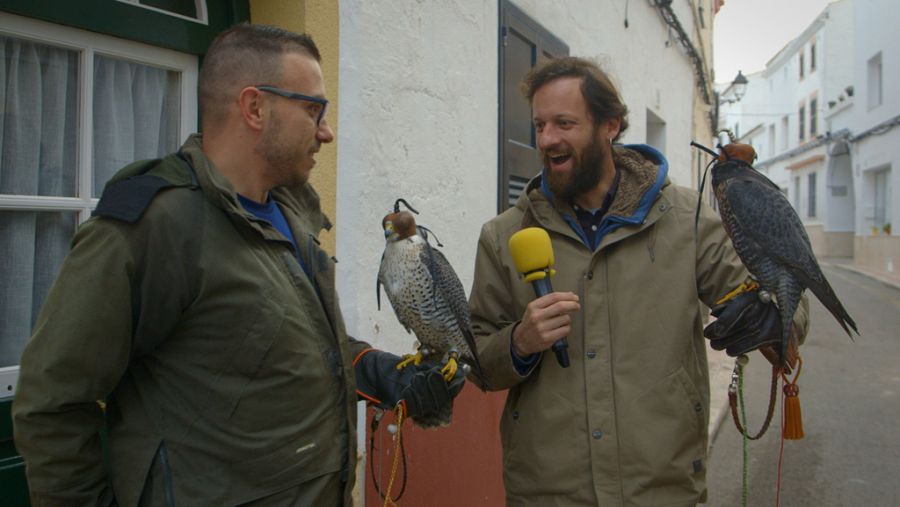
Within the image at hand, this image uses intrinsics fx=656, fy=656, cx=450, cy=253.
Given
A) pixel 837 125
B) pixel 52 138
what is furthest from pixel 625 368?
pixel 837 125

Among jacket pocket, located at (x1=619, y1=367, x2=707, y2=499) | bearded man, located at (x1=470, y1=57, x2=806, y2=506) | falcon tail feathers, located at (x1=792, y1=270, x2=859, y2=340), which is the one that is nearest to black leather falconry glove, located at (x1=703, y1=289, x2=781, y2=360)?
bearded man, located at (x1=470, y1=57, x2=806, y2=506)

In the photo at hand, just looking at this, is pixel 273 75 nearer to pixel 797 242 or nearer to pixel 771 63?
pixel 797 242

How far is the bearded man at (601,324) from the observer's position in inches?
78.6

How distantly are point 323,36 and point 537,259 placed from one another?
1542mm

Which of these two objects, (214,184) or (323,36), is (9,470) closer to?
(214,184)

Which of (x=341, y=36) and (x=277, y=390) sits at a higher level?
(x=341, y=36)

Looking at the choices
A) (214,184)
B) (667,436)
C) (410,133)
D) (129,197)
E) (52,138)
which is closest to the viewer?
(129,197)

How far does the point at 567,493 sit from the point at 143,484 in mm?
1200

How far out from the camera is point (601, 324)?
6.78ft

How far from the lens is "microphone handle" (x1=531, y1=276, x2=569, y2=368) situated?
1.96m

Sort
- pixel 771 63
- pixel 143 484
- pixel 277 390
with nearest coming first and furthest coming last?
pixel 143 484
pixel 277 390
pixel 771 63

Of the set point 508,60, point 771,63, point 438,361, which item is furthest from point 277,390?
point 771,63

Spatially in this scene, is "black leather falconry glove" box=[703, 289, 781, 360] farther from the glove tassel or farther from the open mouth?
the open mouth

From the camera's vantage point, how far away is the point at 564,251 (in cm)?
218
